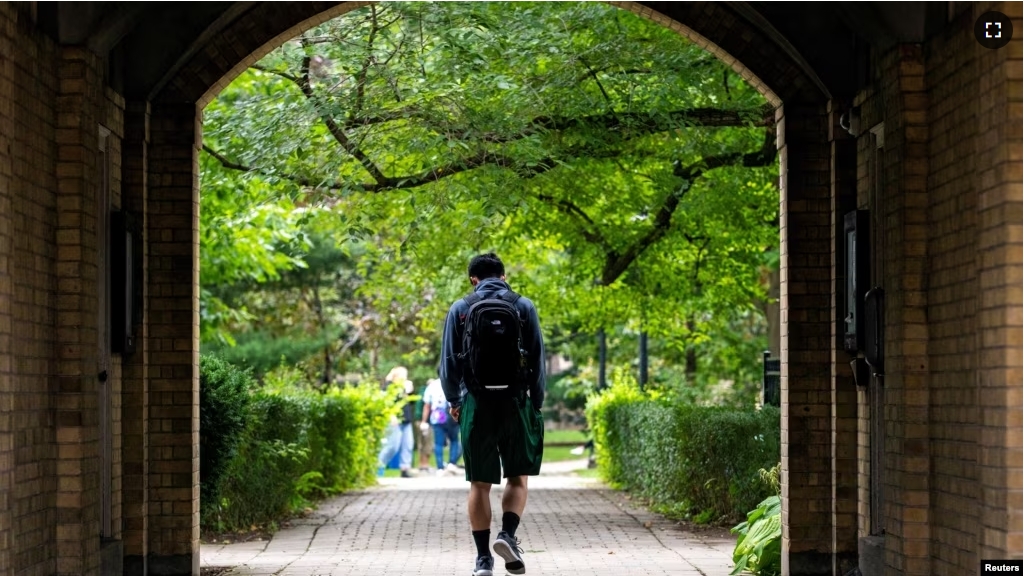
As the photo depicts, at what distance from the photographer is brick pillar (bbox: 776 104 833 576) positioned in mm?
9078

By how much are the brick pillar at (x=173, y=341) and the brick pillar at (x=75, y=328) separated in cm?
148

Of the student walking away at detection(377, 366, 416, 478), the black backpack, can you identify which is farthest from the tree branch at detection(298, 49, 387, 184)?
the student walking away at detection(377, 366, 416, 478)

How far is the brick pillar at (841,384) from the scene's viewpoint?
8930 mm

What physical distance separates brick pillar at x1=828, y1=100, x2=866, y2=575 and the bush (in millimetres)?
4046

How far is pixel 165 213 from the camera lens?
9.12 meters

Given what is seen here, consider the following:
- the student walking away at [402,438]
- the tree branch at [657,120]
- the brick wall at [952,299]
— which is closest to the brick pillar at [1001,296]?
the brick wall at [952,299]

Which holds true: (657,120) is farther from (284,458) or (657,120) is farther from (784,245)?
(284,458)

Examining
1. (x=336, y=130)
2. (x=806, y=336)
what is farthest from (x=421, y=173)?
(x=806, y=336)

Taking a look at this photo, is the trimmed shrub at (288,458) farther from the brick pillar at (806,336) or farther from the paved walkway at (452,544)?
the brick pillar at (806,336)

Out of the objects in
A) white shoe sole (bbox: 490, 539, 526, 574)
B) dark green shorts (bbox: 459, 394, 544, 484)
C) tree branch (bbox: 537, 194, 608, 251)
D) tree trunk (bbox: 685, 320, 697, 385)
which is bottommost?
white shoe sole (bbox: 490, 539, 526, 574)

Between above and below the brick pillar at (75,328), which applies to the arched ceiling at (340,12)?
above

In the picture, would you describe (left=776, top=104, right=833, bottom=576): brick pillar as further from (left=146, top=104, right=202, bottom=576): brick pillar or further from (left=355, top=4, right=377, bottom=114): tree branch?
(left=355, top=4, right=377, bottom=114): tree branch

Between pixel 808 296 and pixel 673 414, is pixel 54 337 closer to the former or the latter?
pixel 808 296

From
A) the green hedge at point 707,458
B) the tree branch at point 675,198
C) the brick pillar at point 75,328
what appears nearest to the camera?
the brick pillar at point 75,328
